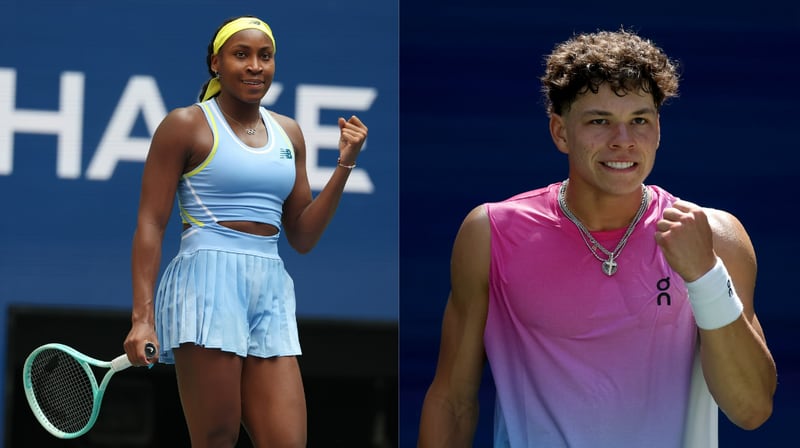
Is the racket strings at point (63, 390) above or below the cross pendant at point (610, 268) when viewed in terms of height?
below

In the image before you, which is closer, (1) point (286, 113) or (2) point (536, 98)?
(1) point (286, 113)

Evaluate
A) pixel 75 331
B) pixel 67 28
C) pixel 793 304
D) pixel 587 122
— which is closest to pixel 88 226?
pixel 75 331

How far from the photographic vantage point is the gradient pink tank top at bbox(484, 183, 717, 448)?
2.67 m

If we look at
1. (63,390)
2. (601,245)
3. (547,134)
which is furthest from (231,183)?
(547,134)

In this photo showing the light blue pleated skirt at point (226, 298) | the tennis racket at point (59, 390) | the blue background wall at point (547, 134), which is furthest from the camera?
the blue background wall at point (547, 134)

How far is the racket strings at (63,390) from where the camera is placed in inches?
130

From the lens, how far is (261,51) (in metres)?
3.33

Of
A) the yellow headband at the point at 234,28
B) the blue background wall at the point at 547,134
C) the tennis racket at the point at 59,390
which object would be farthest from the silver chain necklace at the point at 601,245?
the blue background wall at the point at 547,134

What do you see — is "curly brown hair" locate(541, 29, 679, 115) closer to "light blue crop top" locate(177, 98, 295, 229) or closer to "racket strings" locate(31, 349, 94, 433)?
A: "light blue crop top" locate(177, 98, 295, 229)

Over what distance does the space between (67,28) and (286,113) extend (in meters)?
0.70

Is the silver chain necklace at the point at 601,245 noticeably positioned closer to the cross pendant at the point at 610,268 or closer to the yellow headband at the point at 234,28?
the cross pendant at the point at 610,268

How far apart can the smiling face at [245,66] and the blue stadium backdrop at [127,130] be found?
2.58 ft

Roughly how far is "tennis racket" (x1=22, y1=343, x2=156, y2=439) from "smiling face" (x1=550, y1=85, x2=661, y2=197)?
1268mm

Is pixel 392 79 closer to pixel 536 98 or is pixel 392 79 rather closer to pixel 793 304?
pixel 536 98
